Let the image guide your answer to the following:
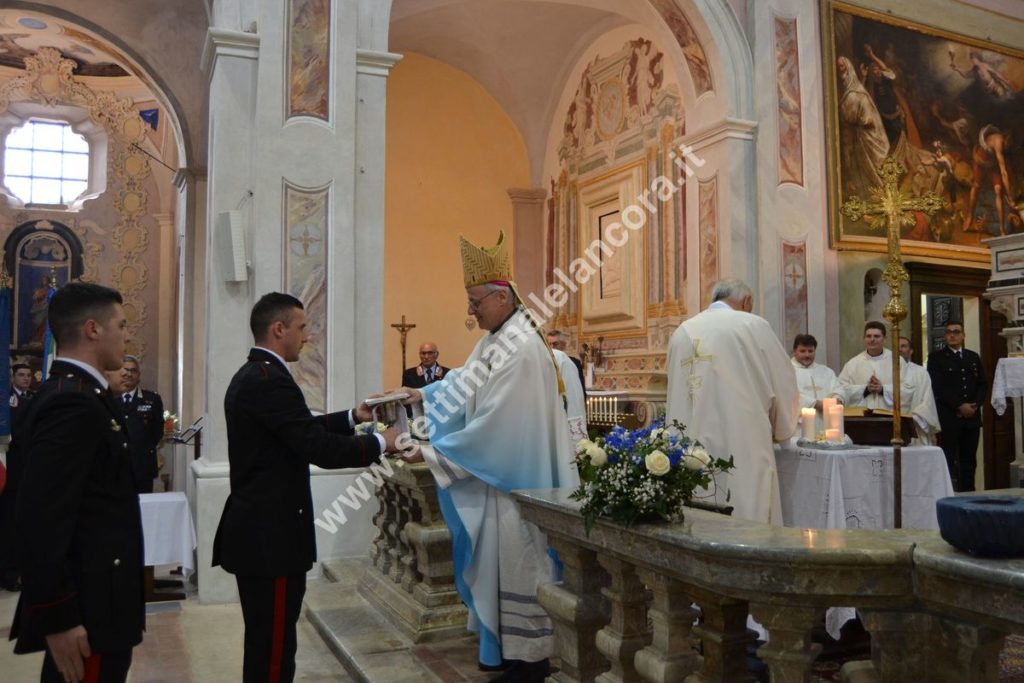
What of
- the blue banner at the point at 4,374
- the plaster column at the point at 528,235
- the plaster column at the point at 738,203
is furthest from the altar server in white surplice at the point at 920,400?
the blue banner at the point at 4,374

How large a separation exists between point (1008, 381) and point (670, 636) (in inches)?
268

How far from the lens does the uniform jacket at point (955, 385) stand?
8.87m

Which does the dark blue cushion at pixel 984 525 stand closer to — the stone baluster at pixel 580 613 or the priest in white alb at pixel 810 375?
the stone baluster at pixel 580 613

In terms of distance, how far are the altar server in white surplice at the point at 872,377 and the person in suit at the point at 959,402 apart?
5.15 ft

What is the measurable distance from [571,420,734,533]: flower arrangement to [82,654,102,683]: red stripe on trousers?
1.44 metres

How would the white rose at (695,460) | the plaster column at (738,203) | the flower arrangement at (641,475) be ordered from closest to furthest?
the flower arrangement at (641,475) → the white rose at (695,460) → the plaster column at (738,203)

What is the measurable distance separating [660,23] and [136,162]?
35.3ft

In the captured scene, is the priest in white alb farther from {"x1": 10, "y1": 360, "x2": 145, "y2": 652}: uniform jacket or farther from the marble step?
{"x1": 10, "y1": 360, "x2": 145, "y2": 652}: uniform jacket

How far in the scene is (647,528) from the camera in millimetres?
2510

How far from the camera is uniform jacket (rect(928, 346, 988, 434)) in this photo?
887 cm

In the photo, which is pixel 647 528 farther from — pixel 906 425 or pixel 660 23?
pixel 660 23

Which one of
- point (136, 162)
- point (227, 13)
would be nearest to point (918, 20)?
point (227, 13)

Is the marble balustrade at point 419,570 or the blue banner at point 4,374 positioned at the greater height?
the blue banner at point 4,374

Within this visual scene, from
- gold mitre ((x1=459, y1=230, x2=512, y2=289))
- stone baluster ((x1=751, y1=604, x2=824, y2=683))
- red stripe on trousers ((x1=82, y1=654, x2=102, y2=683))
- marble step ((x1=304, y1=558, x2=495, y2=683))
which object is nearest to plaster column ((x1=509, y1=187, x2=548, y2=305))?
marble step ((x1=304, y1=558, x2=495, y2=683))
